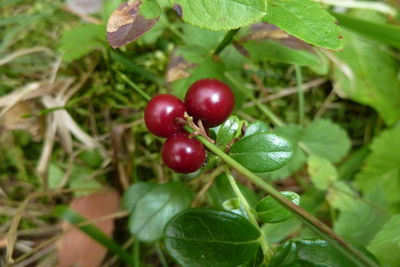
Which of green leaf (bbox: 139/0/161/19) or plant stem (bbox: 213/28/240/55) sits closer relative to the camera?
green leaf (bbox: 139/0/161/19)

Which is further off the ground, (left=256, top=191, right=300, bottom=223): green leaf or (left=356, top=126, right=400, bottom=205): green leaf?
(left=256, top=191, right=300, bottom=223): green leaf

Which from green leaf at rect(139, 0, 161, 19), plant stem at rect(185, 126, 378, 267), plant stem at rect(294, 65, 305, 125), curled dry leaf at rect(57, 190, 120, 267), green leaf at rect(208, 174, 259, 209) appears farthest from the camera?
plant stem at rect(294, 65, 305, 125)

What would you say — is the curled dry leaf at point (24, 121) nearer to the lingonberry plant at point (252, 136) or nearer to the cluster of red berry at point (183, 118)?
the lingonberry plant at point (252, 136)

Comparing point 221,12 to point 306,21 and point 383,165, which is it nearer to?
point 306,21

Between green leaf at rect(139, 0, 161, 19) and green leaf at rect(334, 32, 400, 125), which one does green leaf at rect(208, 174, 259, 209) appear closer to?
green leaf at rect(139, 0, 161, 19)

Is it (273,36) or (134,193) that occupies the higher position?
(273,36)

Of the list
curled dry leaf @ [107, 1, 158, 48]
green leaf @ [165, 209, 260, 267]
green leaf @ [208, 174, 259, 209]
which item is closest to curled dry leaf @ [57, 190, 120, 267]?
green leaf @ [208, 174, 259, 209]

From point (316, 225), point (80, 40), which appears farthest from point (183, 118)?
point (80, 40)
